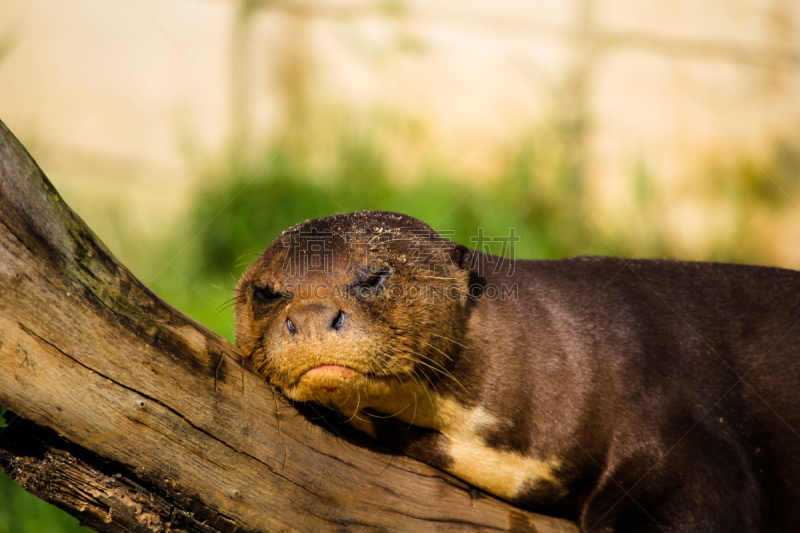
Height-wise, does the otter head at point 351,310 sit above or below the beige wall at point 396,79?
below

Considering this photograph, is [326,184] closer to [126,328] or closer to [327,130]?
[327,130]

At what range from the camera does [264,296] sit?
6.71 ft

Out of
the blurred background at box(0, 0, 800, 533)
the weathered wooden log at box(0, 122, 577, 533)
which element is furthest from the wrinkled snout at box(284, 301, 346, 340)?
the blurred background at box(0, 0, 800, 533)

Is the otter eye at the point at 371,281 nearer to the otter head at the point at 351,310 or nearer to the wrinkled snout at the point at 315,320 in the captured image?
the otter head at the point at 351,310

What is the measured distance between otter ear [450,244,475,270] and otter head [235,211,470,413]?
4cm

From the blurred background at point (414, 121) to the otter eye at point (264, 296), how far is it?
267cm

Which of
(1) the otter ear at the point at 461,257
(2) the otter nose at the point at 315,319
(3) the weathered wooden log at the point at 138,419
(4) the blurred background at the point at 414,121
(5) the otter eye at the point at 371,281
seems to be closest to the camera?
(3) the weathered wooden log at the point at 138,419

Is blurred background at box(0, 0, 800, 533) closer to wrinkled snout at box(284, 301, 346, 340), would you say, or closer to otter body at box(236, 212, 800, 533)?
otter body at box(236, 212, 800, 533)

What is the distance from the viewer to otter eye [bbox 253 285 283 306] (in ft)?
6.59

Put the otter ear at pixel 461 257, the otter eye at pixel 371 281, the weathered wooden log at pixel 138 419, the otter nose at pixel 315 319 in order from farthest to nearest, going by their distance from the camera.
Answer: the otter ear at pixel 461 257
the otter eye at pixel 371 281
the otter nose at pixel 315 319
the weathered wooden log at pixel 138 419

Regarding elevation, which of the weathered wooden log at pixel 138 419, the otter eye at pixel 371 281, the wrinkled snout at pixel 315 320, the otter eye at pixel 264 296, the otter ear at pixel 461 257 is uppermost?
the otter ear at pixel 461 257

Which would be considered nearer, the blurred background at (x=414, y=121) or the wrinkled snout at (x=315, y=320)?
the wrinkled snout at (x=315, y=320)

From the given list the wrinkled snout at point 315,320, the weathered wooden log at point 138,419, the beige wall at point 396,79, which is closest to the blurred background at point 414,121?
the beige wall at point 396,79

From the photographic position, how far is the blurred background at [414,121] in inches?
204
